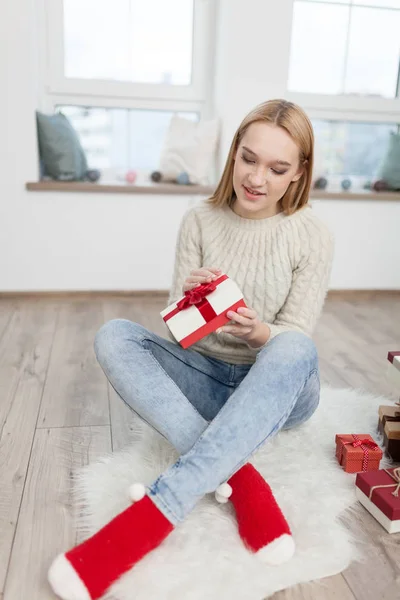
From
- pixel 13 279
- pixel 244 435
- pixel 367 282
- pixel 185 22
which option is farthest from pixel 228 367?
pixel 185 22

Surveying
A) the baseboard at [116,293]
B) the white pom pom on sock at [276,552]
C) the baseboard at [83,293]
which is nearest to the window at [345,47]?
the baseboard at [116,293]

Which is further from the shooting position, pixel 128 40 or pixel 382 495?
pixel 128 40

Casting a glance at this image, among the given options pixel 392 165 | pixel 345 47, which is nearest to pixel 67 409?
pixel 392 165

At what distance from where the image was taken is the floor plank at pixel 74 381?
1450 millimetres

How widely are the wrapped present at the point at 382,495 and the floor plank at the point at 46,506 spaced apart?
57 centimetres

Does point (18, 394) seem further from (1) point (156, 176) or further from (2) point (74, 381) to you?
(1) point (156, 176)

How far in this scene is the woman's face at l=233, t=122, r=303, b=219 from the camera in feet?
3.81

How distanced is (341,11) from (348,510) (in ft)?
7.72

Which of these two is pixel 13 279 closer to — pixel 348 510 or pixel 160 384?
pixel 160 384

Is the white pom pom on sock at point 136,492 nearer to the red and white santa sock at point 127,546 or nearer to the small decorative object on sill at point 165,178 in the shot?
the red and white santa sock at point 127,546

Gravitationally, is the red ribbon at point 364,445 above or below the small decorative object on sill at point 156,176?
below

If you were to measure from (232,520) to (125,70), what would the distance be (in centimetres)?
217

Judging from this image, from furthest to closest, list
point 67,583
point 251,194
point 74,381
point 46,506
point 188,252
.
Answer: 1. point 74,381
2. point 188,252
3. point 251,194
4. point 46,506
5. point 67,583

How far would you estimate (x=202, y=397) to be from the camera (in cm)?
128
